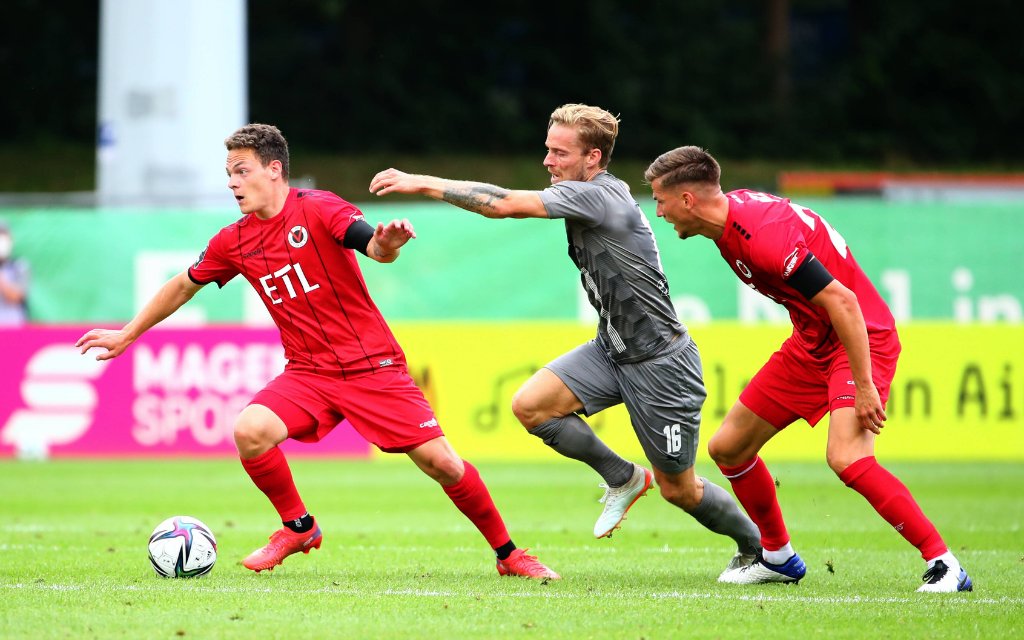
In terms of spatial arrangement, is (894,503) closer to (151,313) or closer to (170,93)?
(151,313)

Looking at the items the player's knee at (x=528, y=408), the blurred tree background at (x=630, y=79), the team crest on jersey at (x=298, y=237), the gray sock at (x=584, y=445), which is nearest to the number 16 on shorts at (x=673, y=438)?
the gray sock at (x=584, y=445)

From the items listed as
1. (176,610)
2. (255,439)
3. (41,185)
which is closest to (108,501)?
(255,439)

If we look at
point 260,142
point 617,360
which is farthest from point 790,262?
point 260,142

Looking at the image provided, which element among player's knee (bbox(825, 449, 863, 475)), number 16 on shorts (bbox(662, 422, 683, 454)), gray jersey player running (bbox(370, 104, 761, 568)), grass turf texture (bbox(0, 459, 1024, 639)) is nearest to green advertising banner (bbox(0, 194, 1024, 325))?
grass turf texture (bbox(0, 459, 1024, 639))

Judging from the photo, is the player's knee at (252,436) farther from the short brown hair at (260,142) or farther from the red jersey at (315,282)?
the short brown hair at (260,142)

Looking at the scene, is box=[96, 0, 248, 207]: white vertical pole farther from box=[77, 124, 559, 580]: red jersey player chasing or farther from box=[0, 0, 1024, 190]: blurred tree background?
box=[0, 0, 1024, 190]: blurred tree background

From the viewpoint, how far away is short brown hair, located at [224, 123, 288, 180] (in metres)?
7.38

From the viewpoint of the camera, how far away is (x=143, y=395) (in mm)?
14836

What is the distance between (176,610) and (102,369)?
8951 millimetres

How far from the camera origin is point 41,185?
105 ft

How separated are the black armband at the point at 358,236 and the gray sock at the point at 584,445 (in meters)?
1.37

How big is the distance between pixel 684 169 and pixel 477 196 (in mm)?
1059

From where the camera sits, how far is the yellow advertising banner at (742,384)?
46.4ft

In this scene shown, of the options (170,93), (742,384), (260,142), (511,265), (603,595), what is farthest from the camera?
(170,93)
